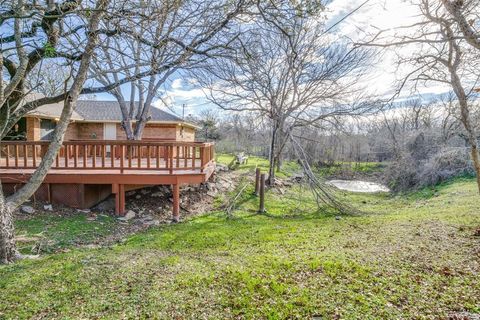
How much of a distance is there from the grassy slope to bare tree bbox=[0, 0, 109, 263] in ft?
2.47

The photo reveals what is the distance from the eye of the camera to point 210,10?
5.58 meters

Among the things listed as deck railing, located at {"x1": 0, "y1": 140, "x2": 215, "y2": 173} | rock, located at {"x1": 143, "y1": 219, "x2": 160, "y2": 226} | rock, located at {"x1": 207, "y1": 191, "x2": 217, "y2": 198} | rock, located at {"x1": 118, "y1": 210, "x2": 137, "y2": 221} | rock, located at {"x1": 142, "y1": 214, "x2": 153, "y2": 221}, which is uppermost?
deck railing, located at {"x1": 0, "y1": 140, "x2": 215, "y2": 173}

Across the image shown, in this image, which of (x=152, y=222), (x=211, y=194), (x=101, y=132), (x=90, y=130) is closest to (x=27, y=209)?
(x=152, y=222)

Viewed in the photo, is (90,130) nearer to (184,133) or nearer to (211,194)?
(184,133)

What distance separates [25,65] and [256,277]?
189 inches

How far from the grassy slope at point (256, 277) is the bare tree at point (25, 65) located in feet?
2.47

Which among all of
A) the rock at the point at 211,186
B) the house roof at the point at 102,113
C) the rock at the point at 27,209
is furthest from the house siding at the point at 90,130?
the rock at the point at 27,209

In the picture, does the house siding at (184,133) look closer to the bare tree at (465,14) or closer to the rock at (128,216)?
the rock at (128,216)

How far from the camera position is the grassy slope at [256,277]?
322cm

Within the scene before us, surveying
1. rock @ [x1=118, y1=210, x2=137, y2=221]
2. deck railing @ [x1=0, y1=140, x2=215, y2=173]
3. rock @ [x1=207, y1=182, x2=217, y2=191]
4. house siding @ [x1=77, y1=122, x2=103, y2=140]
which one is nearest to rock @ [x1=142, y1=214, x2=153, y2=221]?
rock @ [x1=118, y1=210, x2=137, y2=221]

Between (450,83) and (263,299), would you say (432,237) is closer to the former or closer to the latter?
(450,83)

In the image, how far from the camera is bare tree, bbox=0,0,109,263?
4.19m

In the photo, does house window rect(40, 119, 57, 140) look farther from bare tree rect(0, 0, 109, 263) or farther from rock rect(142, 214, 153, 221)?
bare tree rect(0, 0, 109, 263)

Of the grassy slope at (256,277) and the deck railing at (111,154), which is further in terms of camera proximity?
→ the deck railing at (111,154)
